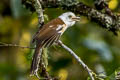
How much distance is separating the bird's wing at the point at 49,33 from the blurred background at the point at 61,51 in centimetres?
98

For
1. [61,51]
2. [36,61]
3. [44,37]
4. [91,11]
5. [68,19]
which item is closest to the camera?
[36,61]

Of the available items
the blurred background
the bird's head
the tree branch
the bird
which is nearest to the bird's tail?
the bird

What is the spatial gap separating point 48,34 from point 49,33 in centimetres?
1

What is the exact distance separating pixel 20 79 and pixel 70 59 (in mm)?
581

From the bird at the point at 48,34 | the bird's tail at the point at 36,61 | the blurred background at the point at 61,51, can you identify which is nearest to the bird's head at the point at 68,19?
the bird at the point at 48,34

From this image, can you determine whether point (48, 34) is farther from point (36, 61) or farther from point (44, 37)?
point (36, 61)

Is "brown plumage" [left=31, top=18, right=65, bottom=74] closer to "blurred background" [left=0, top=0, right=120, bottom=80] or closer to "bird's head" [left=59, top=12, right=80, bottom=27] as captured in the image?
"bird's head" [left=59, top=12, right=80, bottom=27]

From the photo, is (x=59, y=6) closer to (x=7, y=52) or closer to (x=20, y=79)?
(x=20, y=79)

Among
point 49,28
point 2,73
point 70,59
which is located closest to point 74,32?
point 70,59

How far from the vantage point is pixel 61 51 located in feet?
14.9

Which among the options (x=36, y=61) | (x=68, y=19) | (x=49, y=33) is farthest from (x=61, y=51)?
(x=36, y=61)

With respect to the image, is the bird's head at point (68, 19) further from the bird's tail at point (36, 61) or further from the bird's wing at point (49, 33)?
the bird's tail at point (36, 61)

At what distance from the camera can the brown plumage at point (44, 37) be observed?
3115 mm

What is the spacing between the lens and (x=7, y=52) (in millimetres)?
5750
